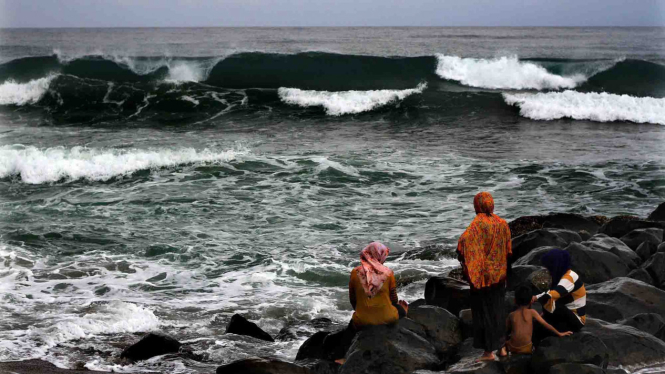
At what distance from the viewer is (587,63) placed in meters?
30.8

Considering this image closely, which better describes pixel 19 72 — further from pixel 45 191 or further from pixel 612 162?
pixel 612 162

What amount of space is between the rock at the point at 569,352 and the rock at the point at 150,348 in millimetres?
3491

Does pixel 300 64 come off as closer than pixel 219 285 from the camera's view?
No

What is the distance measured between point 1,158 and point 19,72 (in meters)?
16.4

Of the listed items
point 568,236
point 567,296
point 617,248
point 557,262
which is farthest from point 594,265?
point 557,262

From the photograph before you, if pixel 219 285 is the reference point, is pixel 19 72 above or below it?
above

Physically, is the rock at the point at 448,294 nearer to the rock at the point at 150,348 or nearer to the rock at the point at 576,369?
the rock at the point at 576,369

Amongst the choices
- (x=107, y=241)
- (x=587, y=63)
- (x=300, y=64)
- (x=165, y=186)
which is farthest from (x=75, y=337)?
(x=587, y=63)

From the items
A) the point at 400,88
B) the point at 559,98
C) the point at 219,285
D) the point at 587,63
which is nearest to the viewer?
the point at 219,285

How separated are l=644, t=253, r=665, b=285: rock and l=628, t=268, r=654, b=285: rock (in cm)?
11

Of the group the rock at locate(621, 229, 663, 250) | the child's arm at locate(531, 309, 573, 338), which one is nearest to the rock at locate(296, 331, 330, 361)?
the child's arm at locate(531, 309, 573, 338)

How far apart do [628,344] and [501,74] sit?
25.3m

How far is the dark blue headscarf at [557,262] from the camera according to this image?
543cm

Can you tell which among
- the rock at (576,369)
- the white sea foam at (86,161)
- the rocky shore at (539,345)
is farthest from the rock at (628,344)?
the white sea foam at (86,161)
